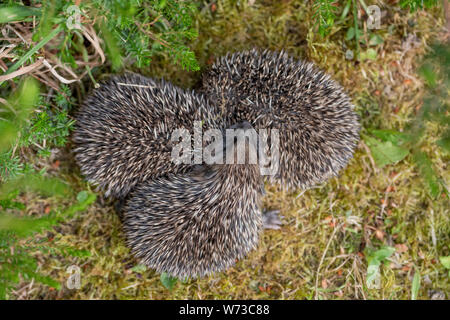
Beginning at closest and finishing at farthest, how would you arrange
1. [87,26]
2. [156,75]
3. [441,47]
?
[441,47]
[87,26]
[156,75]

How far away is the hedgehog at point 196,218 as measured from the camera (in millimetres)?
3186

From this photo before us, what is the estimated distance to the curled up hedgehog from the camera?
125 inches

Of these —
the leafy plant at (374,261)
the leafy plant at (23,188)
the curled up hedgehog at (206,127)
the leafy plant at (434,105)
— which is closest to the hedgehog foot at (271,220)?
the curled up hedgehog at (206,127)

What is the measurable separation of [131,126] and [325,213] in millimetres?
2124

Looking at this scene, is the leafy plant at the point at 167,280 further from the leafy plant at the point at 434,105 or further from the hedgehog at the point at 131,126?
the leafy plant at the point at 434,105

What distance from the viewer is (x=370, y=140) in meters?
3.81

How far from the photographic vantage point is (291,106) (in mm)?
3223

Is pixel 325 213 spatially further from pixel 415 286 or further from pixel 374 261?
pixel 415 286

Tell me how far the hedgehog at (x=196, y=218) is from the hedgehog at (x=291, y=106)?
247 mm

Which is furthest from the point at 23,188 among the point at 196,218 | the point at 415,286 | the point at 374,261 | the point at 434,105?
the point at 415,286
